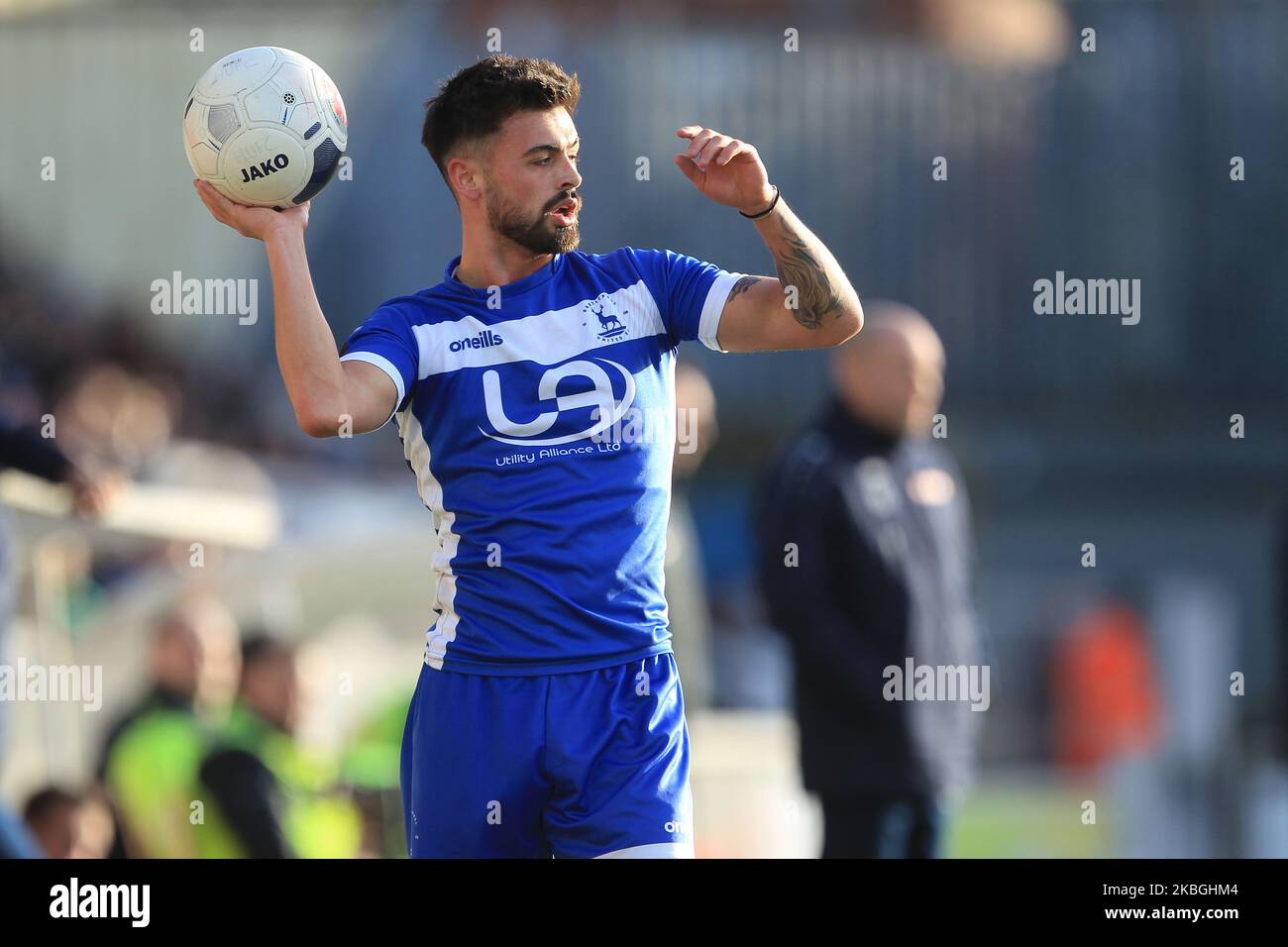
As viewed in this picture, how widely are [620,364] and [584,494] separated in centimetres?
29

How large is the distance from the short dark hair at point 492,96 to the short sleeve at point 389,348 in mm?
365

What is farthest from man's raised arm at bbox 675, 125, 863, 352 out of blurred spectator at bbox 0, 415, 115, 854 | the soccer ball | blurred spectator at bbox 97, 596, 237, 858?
blurred spectator at bbox 97, 596, 237, 858

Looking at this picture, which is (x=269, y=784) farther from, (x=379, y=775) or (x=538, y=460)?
(x=538, y=460)

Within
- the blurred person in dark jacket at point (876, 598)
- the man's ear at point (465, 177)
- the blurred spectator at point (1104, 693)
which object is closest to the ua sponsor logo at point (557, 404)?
the man's ear at point (465, 177)

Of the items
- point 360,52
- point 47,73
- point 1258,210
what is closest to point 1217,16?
point 1258,210

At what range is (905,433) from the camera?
5.61m

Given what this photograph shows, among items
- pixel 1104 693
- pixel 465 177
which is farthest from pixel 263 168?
pixel 1104 693

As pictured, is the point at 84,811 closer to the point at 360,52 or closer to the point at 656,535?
the point at 656,535

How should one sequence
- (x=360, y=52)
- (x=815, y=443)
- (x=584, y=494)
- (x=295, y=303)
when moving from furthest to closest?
(x=360, y=52)
(x=815, y=443)
(x=584, y=494)
(x=295, y=303)

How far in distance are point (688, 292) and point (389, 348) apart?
2.17ft

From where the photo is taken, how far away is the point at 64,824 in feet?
18.2

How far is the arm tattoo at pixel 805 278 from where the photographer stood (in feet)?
10.6
